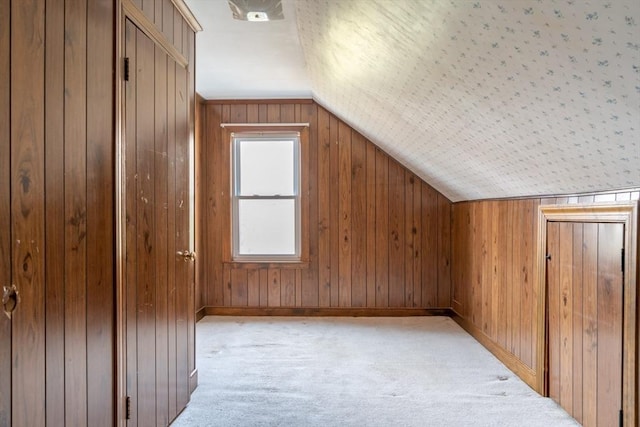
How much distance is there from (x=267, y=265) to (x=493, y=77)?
Result: 3.22 m

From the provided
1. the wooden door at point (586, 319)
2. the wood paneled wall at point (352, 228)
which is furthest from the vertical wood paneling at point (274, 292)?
the wooden door at point (586, 319)

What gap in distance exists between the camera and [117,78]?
175cm

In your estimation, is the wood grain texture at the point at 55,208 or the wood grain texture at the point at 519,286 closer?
the wood grain texture at the point at 55,208

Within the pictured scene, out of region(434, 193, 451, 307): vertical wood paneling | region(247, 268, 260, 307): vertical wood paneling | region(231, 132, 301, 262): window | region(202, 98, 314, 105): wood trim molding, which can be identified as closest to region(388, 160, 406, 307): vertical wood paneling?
region(434, 193, 451, 307): vertical wood paneling

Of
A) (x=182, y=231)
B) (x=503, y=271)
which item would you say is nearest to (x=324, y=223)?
(x=503, y=271)

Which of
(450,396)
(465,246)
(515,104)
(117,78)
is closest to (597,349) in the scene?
(450,396)

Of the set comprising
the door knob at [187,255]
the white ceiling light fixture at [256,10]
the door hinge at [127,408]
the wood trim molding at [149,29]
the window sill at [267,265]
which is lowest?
the door hinge at [127,408]

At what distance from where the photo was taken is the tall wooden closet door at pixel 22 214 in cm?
115

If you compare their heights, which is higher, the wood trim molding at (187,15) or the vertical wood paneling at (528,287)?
the wood trim molding at (187,15)

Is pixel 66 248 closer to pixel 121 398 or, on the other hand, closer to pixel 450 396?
pixel 121 398

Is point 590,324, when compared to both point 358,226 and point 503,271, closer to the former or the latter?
point 503,271

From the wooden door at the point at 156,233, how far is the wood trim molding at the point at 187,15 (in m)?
0.28

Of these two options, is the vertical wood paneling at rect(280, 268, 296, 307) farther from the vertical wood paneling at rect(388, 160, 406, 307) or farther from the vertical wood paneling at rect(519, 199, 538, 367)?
the vertical wood paneling at rect(519, 199, 538, 367)

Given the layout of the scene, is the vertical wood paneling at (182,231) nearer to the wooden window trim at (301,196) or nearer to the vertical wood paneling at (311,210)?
the wooden window trim at (301,196)
